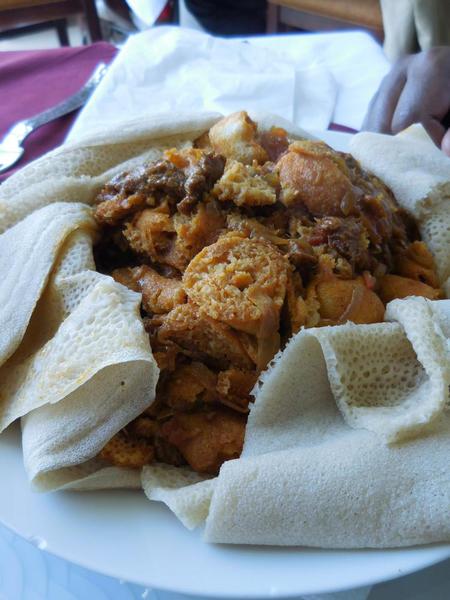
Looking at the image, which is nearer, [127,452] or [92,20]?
[127,452]

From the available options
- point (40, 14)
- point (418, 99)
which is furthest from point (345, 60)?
point (40, 14)

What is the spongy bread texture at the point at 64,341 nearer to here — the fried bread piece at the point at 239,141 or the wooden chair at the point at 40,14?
the fried bread piece at the point at 239,141

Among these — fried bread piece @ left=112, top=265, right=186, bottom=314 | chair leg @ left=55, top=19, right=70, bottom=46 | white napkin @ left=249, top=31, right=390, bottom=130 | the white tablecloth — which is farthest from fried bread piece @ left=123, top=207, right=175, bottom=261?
chair leg @ left=55, top=19, right=70, bottom=46

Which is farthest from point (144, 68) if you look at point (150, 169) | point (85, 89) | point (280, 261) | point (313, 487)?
point (313, 487)

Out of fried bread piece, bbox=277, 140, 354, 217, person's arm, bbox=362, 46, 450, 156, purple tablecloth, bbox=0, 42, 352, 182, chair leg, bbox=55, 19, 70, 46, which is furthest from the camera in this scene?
chair leg, bbox=55, 19, 70, 46

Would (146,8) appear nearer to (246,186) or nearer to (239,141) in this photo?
(239,141)

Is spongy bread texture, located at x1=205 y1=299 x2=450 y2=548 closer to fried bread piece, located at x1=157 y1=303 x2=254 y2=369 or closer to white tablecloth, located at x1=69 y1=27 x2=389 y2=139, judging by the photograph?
fried bread piece, located at x1=157 y1=303 x2=254 y2=369
